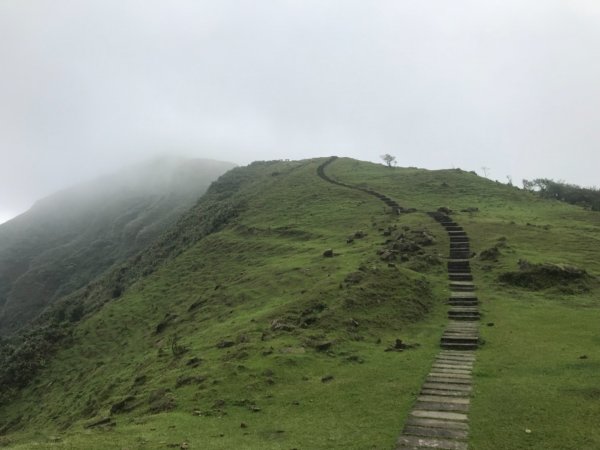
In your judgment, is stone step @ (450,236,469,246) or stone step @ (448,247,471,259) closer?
stone step @ (448,247,471,259)

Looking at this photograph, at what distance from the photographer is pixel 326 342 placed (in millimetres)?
25172

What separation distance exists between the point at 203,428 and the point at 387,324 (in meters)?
13.4

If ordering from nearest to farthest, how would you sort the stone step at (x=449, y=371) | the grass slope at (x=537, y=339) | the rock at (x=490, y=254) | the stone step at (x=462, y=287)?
the grass slope at (x=537, y=339) < the stone step at (x=449, y=371) < the stone step at (x=462, y=287) < the rock at (x=490, y=254)

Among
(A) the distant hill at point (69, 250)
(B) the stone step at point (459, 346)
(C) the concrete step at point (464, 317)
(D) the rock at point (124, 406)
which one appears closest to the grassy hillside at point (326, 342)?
(D) the rock at point (124, 406)

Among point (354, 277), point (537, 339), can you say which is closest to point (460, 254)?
point (354, 277)

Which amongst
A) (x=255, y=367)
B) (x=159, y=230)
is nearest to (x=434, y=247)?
(x=255, y=367)

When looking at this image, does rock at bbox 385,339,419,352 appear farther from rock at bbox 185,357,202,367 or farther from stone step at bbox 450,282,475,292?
stone step at bbox 450,282,475,292

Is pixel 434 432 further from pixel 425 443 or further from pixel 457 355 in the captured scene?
pixel 457 355

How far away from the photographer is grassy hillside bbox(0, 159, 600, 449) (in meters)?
16.8

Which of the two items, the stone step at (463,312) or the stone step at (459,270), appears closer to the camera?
the stone step at (463,312)

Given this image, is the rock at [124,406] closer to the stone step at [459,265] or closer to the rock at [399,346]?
the rock at [399,346]

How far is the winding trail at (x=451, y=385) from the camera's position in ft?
49.9

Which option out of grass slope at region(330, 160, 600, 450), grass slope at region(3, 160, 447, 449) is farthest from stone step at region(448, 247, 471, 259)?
grass slope at region(3, 160, 447, 449)

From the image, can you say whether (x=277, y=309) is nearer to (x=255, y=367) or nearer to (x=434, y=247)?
(x=255, y=367)
